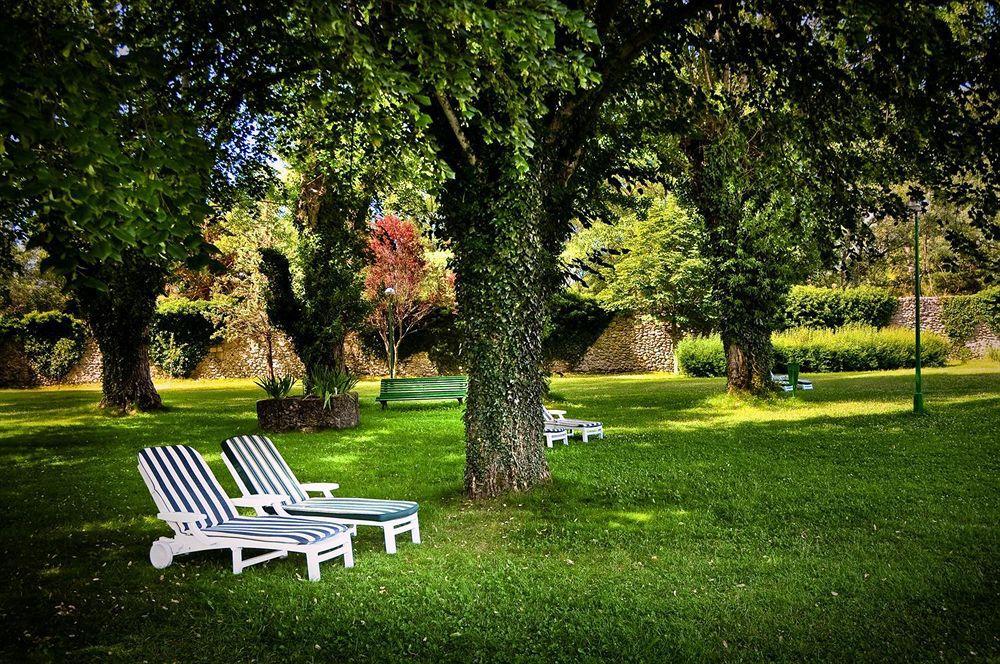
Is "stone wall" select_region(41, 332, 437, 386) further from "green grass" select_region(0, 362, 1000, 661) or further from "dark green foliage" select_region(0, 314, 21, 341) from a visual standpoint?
"green grass" select_region(0, 362, 1000, 661)

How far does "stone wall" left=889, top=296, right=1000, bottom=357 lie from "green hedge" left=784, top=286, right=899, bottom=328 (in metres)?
0.48

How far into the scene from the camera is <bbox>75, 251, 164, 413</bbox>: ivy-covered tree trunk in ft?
56.0

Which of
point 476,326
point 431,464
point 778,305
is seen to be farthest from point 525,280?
point 778,305

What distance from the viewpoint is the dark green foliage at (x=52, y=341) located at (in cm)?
2866

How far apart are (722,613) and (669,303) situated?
28.4m

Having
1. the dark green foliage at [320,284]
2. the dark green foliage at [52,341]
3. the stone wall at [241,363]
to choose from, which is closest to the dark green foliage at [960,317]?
the stone wall at [241,363]

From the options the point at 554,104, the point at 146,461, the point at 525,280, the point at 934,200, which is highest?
the point at 554,104

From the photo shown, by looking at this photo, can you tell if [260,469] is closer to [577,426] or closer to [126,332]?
[577,426]

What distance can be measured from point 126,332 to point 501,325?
536 inches

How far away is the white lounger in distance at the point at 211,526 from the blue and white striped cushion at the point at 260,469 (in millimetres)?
374

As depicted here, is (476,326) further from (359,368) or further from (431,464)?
(359,368)

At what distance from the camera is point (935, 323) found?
105 ft

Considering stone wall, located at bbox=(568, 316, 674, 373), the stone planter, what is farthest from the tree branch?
stone wall, located at bbox=(568, 316, 674, 373)

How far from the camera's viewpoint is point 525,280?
799cm
